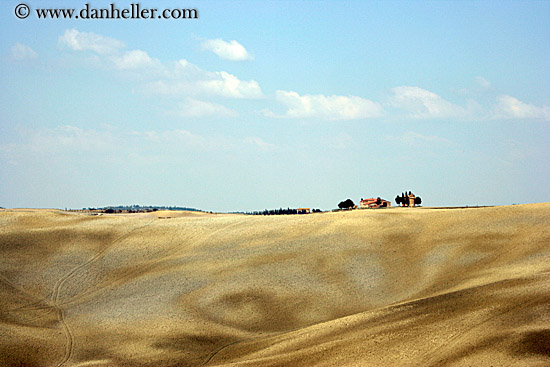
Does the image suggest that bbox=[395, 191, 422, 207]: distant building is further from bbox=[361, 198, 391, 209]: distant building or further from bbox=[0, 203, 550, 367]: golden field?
bbox=[0, 203, 550, 367]: golden field

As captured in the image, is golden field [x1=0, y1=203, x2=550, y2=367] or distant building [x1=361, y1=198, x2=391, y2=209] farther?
distant building [x1=361, y1=198, x2=391, y2=209]

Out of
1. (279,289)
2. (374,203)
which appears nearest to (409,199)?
(374,203)

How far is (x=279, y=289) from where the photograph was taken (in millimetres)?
38531

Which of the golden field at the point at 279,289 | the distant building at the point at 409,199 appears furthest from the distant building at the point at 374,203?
the golden field at the point at 279,289

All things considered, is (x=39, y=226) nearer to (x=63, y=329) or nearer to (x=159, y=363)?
(x=63, y=329)

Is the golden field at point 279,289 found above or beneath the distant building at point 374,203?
beneath

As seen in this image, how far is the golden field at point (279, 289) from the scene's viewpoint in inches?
993

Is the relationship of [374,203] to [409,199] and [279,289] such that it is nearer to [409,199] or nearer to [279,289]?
[409,199]

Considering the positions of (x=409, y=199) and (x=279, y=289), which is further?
(x=409, y=199)

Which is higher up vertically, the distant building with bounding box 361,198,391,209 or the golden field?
the distant building with bounding box 361,198,391,209

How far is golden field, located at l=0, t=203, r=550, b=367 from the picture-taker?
25219mm

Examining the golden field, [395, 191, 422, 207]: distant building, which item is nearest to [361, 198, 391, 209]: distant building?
[395, 191, 422, 207]: distant building

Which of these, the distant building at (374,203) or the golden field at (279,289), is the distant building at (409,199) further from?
the golden field at (279,289)

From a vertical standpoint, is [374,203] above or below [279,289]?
above
